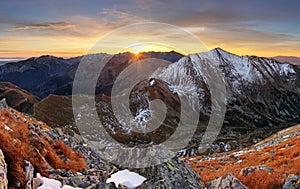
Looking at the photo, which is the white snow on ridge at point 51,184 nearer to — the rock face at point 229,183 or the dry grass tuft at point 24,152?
the dry grass tuft at point 24,152

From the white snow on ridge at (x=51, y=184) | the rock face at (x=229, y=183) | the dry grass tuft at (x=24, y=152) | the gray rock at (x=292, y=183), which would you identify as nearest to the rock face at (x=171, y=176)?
the rock face at (x=229, y=183)

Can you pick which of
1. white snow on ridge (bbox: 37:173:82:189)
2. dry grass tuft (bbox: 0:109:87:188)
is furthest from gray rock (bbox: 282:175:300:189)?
dry grass tuft (bbox: 0:109:87:188)

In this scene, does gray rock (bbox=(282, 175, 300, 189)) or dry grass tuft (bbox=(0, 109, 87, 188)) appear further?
gray rock (bbox=(282, 175, 300, 189))

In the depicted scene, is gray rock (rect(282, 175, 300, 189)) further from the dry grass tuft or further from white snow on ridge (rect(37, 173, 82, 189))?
the dry grass tuft

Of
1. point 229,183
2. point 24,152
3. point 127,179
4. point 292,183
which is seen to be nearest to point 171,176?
point 127,179

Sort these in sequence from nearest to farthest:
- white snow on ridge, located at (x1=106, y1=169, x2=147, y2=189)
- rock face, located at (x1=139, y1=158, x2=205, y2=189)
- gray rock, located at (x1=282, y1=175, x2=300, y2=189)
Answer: white snow on ridge, located at (x1=106, y1=169, x2=147, y2=189), rock face, located at (x1=139, y1=158, x2=205, y2=189), gray rock, located at (x1=282, y1=175, x2=300, y2=189)

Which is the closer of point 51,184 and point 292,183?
point 51,184

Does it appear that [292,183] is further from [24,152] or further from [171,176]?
[24,152]

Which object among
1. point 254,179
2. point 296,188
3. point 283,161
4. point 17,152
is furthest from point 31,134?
point 283,161

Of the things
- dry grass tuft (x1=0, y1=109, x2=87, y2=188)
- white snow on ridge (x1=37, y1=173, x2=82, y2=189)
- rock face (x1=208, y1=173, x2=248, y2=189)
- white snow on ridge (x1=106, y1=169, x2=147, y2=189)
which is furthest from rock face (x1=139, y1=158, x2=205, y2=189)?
dry grass tuft (x1=0, y1=109, x2=87, y2=188)

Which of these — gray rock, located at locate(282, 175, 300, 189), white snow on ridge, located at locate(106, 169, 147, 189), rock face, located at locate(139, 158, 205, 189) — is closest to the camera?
white snow on ridge, located at locate(106, 169, 147, 189)

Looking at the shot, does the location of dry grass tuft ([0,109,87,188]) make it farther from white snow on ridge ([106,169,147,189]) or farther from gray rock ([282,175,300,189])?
gray rock ([282,175,300,189])

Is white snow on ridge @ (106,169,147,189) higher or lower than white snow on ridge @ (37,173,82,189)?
higher

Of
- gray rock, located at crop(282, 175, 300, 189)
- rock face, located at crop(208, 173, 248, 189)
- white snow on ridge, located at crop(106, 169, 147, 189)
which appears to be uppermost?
white snow on ridge, located at crop(106, 169, 147, 189)
